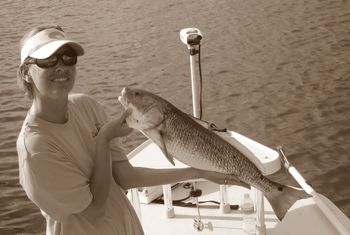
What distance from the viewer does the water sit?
10.9 metres

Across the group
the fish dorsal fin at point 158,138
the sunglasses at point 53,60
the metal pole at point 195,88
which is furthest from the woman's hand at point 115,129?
the metal pole at point 195,88

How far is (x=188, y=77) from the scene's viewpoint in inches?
603

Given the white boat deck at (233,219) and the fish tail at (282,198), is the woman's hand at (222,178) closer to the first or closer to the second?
the fish tail at (282,198)

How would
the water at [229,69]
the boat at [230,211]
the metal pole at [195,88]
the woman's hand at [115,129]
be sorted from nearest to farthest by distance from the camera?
1. the woman's hand at [115,129]
2. the boat at [230,211]
3. the metal pole at [195,88]
4. the water at [229,69]

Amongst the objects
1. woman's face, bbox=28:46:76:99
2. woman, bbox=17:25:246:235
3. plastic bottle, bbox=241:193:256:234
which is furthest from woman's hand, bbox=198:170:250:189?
plastic bottle, bbox=241:193:256:234

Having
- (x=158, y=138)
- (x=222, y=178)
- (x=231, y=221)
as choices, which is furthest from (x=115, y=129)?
(x=231, y=221)

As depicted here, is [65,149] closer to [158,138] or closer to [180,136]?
[158,138]

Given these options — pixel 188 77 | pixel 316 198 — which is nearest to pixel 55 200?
pixel 316 198

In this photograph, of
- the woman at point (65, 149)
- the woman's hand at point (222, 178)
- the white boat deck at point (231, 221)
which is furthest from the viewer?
the white boat deck at point (231, 221)

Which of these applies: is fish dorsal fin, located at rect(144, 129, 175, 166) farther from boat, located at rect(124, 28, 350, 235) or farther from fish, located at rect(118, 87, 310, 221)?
boat, located at rect(124, 28, 350, 235)

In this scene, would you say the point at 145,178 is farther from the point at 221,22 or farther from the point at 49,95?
the point at 221,22

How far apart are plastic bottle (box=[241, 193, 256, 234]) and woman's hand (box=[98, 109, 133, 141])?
7.44ft

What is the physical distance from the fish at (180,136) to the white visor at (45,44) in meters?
0.47

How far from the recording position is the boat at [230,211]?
4543 millimetres
